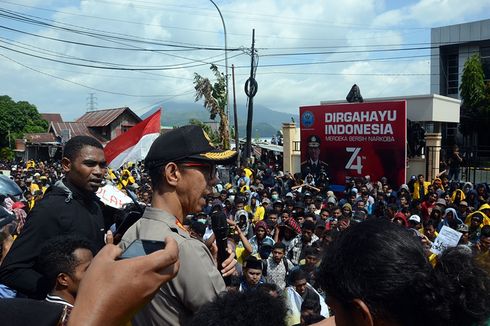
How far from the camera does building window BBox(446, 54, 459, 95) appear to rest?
37.7 meters

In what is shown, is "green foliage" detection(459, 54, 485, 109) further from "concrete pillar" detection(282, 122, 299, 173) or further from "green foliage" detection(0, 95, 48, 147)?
"green foliage" detection(0, 95, 48, 147)

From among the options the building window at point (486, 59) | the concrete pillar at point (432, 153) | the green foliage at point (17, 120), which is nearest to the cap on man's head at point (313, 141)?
the concrete pillar at point (432, 153)

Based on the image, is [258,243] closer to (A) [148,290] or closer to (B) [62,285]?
(B) [62,285]

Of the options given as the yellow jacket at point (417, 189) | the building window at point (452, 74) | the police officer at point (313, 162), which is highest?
the building window at point (452, 74)

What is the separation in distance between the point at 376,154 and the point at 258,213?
18.3ft

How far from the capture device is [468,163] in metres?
15.2

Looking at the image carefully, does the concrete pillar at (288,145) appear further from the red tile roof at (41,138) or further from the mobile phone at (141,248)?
the red tile roof at (41,138)

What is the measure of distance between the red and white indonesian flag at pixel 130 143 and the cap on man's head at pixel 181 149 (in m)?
3.34

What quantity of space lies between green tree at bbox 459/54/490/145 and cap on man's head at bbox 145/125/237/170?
29860mm

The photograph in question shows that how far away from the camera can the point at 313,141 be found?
53.8 ft

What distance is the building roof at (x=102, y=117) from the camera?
48688 millimetres

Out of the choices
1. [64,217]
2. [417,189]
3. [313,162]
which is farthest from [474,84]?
[64,217]

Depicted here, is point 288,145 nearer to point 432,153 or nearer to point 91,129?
point 432,153

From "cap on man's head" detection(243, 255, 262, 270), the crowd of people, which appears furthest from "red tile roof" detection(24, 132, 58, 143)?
the crowd of people
